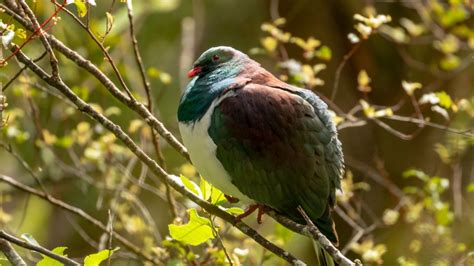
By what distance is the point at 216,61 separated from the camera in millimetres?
3756

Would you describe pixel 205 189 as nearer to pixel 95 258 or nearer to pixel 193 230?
pixel 193 230

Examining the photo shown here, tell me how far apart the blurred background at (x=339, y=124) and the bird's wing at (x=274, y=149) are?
3.06ft

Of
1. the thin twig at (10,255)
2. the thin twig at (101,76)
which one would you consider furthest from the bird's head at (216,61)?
the thin twig at (10,255)

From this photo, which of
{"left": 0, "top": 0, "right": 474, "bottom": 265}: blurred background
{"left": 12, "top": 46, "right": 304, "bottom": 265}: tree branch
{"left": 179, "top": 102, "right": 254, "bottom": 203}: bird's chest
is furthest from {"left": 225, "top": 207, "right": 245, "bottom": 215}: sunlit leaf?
{"left": 0, "top": 0, "right": 474, "bottom": 265}: blurred background

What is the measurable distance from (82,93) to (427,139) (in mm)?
3019

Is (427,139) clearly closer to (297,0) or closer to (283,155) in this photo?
(297,0)

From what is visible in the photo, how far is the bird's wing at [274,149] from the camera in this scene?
3.27m

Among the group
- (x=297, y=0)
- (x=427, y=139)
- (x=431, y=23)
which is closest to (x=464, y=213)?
(x=427, y=139)

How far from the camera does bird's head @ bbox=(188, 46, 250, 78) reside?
3729 mm

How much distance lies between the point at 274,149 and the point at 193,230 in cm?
58

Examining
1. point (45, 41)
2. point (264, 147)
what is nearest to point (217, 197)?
point (264, 147)

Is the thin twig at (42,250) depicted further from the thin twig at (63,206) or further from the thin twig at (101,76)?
the thin twig at (63,206)

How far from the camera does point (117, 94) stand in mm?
3133

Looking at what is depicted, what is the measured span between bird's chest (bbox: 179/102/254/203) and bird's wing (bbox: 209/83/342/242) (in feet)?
0.08
